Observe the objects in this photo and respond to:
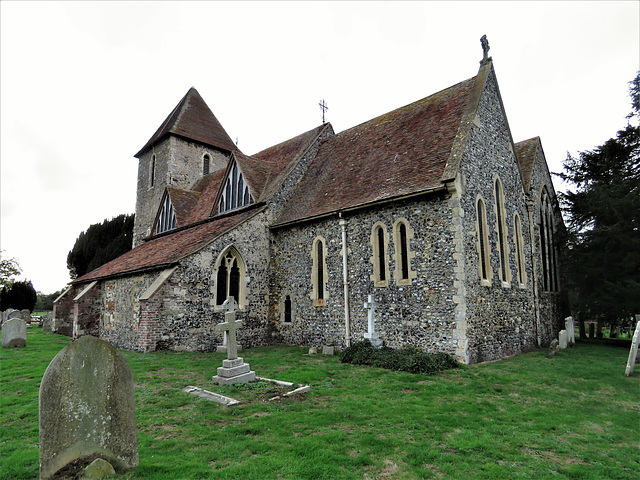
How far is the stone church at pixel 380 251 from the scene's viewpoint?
37.2 feet

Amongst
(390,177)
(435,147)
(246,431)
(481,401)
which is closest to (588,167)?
(435,147)

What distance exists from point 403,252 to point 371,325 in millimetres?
2611

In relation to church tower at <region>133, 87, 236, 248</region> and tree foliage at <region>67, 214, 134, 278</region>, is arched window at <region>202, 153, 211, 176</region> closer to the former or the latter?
church tower at <region>133, 87, 236, 248</region>

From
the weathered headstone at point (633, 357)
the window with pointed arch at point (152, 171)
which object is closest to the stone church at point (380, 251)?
the weathered headstone at point (633, 357)

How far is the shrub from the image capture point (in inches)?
383

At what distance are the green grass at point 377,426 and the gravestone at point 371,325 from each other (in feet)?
6.31

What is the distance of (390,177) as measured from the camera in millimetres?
13367

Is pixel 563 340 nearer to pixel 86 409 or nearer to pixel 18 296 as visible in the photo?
pixel 86 409

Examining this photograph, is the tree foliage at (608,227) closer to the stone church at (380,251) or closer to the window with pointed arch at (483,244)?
the stone church at (380,251)

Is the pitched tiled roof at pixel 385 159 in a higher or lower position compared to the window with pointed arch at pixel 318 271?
higher

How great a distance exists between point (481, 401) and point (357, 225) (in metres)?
7.35

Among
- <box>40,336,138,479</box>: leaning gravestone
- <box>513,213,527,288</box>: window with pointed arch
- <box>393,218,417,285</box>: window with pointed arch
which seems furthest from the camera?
<box>513,213,527,288</box>: window with pointed arch

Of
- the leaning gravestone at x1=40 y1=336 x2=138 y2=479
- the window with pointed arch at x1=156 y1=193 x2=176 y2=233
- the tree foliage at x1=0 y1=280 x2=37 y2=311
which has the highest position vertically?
the window with pointed arch at x1=156 y1=193 x2=176 y2=233

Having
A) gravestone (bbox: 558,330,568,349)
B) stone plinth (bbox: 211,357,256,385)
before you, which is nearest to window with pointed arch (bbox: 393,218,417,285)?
stone plinth (bbox: 211,357,256,385)
